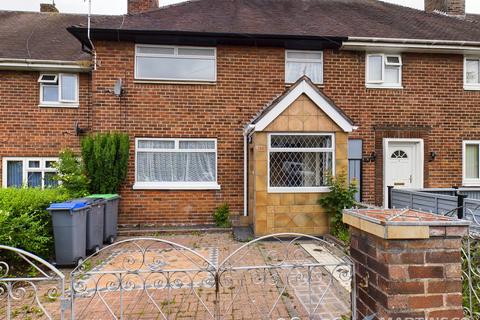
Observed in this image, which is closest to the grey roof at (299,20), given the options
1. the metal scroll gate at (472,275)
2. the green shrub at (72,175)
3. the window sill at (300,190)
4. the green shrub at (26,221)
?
the green shrub at (72,175)

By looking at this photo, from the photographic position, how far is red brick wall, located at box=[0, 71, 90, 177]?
9711mm

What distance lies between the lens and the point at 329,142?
788cm

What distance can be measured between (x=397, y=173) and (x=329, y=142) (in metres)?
3.36

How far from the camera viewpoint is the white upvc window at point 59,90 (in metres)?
9.87

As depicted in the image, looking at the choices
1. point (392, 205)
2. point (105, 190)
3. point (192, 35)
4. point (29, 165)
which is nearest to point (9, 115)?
point (29, 165)

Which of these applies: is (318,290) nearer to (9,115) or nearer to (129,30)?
(129,30)

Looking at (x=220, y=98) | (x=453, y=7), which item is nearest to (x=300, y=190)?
(x=220, y=98)

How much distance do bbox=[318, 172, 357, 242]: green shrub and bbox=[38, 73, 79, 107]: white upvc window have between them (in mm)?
7806

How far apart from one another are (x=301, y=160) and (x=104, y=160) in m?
4.97

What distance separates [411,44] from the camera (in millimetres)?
9461

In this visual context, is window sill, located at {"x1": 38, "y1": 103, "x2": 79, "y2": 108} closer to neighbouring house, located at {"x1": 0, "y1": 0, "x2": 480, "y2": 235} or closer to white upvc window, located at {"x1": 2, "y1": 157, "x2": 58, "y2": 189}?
neighbouring house, located at {"x1": 0, "y1": 0, "x2": 480, "y2": 235}

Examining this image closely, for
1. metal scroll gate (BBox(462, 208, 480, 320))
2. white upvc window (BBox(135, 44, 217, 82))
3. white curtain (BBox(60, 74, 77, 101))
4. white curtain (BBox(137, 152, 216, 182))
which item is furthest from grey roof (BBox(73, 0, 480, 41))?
metal scroll gate (BBox(462, 208, 480, 320))

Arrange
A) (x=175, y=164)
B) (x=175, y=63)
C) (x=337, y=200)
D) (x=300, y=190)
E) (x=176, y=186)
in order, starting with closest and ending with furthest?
(x=337, y=200)
(x=300, y=190)
(x=176, y=186)
(x=175, y=164)
(x=175, y=63)

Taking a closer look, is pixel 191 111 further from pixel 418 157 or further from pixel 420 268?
pixel 420 268
